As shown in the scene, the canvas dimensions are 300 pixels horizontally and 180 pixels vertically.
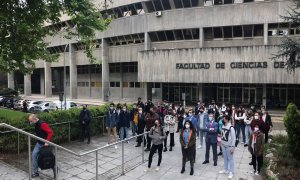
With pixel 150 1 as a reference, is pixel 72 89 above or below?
below

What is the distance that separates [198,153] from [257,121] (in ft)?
9.59

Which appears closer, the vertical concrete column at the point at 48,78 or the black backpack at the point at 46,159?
the black backpack at the point at 46,159

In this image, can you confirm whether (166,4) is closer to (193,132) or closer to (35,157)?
(193,132)

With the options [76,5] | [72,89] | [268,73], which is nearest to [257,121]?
[76,5]

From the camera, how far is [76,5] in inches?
478

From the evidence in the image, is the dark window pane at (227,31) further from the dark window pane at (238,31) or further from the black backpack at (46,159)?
the black backpack at (46,159)

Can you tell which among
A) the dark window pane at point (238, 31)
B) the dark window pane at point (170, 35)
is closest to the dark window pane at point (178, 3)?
the dark window pane at point (170, 35)

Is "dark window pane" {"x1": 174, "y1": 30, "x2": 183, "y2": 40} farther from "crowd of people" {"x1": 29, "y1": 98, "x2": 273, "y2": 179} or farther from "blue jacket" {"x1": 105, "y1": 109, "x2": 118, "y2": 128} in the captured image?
"blue jacket" {"x1": 105, "y1": 109, "x2": 118, "y2": 128}

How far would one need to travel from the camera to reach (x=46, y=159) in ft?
25.3

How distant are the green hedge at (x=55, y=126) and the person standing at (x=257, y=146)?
22.7ft

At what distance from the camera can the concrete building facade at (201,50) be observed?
3022 cm

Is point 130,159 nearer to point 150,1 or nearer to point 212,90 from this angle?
point 212,90

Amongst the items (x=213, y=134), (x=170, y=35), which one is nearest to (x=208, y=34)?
(x=170, y=35)

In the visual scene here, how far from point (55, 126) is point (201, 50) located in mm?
22819
